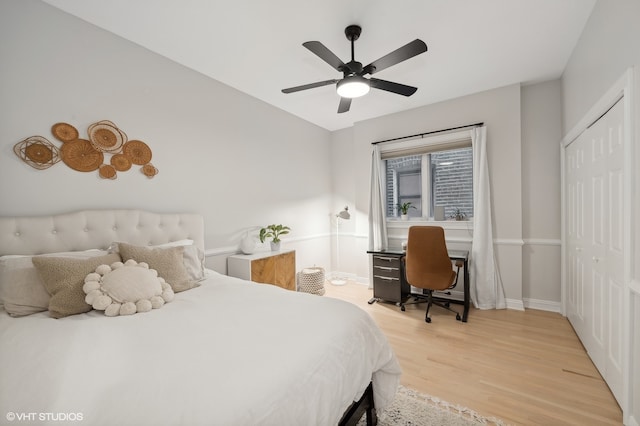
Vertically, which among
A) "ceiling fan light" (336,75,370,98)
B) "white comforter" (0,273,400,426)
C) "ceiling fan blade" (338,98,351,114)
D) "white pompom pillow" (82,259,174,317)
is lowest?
"white comforter" (0,273,400,426)

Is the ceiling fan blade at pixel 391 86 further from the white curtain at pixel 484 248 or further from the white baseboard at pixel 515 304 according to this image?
the white baseboard at pixel 515 304

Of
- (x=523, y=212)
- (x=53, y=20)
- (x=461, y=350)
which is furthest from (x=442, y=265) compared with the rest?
(x=53, y=20)

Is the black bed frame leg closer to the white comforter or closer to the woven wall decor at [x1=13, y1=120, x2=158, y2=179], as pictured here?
the white comforter

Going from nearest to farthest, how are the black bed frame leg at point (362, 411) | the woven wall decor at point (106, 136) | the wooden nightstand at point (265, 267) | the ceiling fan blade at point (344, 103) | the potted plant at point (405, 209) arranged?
the black bed frame leg at point (362, 411) → the woven wall decor at point (106, 136) → the ceiling fan blade at point (344, 103) → the wooden nightstand at point (265, 267) → the potted plant at point (405, 209)

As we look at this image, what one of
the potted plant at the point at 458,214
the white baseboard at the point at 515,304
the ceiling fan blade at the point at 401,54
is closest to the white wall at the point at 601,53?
the ceiling fan blade at the point at 401,54

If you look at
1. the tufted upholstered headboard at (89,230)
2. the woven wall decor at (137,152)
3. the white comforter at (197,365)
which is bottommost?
the white comforter at (197,365)

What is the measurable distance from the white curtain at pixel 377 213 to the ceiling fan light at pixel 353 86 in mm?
2022

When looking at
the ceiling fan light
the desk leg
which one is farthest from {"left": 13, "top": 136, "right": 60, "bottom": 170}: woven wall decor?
the desk leg

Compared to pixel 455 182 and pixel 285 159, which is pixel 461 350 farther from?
pixel 285 159

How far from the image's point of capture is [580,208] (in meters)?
2.45

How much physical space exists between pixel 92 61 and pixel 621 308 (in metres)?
4.16

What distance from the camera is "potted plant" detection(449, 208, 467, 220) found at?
3.71 metres

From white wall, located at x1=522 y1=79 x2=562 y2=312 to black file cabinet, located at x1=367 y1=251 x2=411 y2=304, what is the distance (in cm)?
152

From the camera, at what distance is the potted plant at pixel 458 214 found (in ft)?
12.2
